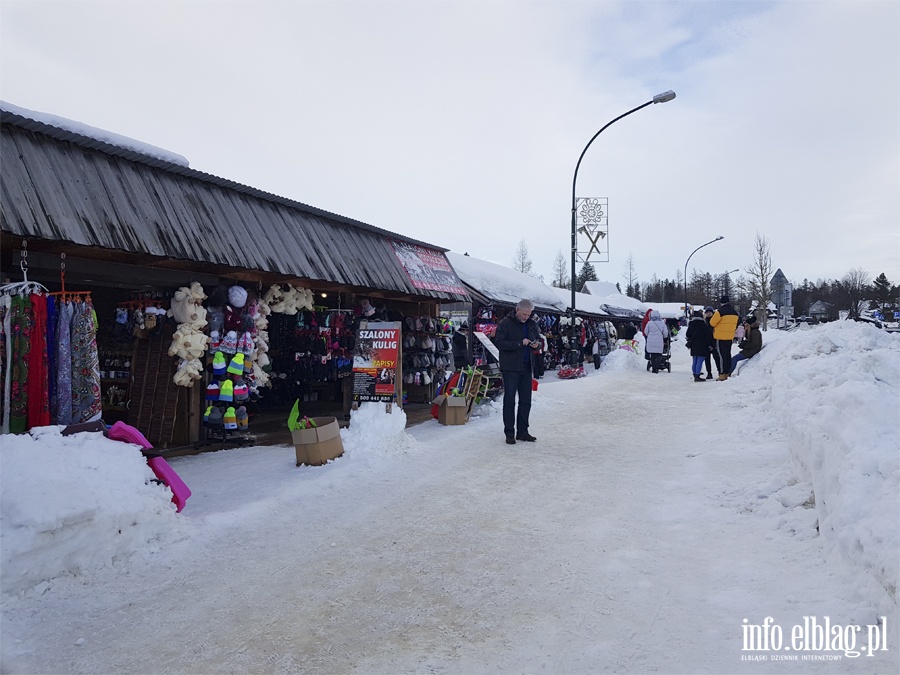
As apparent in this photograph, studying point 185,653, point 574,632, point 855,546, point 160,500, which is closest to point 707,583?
point 855,546

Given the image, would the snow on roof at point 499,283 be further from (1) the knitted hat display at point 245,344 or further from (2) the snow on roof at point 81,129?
(2) the snow on roof at point 81,129

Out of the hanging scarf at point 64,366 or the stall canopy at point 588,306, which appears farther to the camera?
the stall canopy at point 588,306

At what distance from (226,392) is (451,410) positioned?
148 inches

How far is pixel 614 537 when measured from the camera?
4.32m

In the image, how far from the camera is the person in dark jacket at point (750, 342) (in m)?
15.1

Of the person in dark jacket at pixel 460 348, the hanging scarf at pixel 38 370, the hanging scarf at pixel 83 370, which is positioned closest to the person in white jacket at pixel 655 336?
the person in dark jacket at pixel 460 348

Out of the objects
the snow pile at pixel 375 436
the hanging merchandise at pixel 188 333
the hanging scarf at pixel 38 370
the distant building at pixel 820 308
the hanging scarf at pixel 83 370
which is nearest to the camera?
the hanging scarf at pixel 38 370

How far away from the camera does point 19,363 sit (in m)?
5.34

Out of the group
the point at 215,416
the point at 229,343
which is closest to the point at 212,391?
the point at 215,416

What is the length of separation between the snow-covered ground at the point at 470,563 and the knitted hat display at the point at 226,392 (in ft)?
5.39

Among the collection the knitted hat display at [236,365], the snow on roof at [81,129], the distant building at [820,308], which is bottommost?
the knitted hat display at [236,365]

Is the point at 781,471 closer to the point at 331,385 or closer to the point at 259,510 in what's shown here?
the point at 259,510

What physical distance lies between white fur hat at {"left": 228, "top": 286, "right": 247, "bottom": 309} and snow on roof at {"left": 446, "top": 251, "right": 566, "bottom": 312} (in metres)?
8.96

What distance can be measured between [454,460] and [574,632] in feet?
13.0
